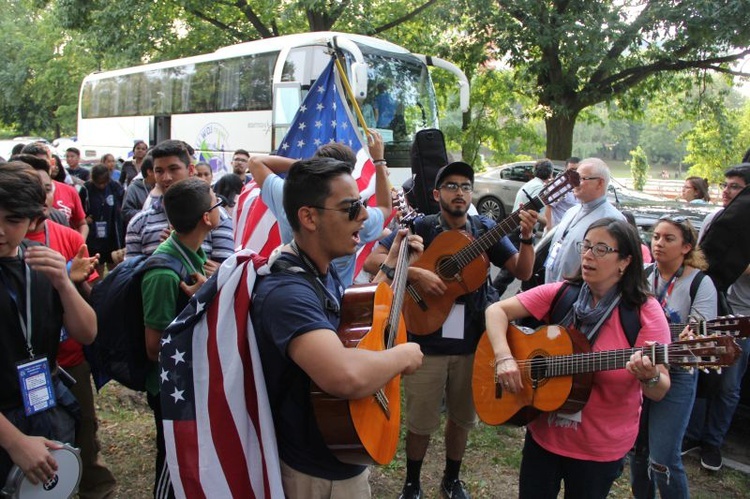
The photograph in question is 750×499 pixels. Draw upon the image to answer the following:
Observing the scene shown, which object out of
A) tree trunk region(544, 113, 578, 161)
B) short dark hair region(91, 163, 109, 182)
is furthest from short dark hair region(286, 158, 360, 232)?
tree trunk region(544, 113, 578, 161)

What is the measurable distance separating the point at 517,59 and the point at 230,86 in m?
6.84

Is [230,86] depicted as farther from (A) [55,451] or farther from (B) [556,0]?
(A) [55,451]

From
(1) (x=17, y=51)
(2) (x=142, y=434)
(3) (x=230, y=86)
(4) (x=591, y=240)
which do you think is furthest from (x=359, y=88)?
(1) (x=17, y=51)

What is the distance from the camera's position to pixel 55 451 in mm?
2512

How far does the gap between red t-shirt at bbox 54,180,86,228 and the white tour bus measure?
5.12m

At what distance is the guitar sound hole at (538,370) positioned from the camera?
2.90 m

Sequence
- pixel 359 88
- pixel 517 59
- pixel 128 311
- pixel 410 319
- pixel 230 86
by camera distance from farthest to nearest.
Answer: pixel 517 59
pixel 230 86
pixel 359 88
pixel 410 319
pixel 128 311

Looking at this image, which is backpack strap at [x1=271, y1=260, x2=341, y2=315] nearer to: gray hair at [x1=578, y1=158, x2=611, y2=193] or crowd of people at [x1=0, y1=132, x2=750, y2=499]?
crowd of people at [x1=0, y1=132, x2=750, y2=499]

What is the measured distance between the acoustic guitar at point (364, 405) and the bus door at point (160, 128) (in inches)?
601

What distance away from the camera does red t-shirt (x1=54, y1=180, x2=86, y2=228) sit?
537cm

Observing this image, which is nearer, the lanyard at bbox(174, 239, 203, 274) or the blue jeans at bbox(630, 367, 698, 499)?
the lanyard at bbox(174, 239, 203, 274)

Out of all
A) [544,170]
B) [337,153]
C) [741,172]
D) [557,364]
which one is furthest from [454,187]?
[544,170]

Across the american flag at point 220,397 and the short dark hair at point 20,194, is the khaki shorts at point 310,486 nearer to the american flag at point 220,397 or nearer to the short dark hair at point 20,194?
the american flag at point 220,397

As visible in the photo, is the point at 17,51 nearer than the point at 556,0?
No
